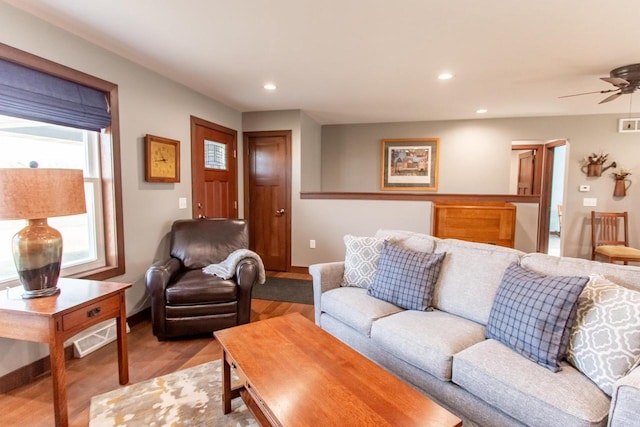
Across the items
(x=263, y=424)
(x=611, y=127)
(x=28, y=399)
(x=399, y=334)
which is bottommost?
(x=28, y=399)

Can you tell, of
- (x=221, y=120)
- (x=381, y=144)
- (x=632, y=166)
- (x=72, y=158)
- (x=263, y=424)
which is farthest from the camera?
(x=381, y=144)

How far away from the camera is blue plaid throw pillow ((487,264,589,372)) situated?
1422 millimetres

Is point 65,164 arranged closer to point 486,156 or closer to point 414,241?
point 414,241

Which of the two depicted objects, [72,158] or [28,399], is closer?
[28,399]

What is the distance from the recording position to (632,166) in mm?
4566

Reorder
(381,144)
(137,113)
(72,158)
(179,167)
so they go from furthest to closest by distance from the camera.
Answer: (381,144) < (179,167) < (137,113) < (72,158)

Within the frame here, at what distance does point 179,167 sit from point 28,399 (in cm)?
219

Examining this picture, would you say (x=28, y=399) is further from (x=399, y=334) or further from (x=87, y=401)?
(x=399, y=334)

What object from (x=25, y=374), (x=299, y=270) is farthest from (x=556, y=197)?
(x=25, y=374)

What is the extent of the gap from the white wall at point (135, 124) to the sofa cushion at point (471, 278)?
2.55m

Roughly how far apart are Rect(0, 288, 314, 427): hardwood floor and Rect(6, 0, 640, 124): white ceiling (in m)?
2.30

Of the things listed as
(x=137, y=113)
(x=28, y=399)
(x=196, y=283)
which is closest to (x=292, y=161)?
(x=137, y=113)

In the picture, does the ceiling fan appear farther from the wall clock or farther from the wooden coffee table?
the wall clock

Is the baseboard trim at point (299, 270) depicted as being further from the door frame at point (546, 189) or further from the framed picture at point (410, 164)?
the door frame at point (546, 189)
